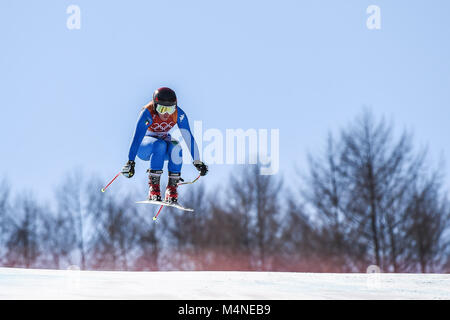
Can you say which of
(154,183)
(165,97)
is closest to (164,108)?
(165,97)

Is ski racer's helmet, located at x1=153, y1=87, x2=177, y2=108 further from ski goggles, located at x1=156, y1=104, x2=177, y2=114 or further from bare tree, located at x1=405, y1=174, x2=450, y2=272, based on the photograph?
bare tree, located at x1=405, y1=174, x2=450, y2=272

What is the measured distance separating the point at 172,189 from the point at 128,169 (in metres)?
0.76

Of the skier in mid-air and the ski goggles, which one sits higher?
the ski goggles

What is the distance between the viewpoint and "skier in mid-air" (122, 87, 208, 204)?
7.38m

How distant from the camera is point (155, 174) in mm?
7723

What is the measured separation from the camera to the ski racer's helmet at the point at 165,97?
24.0 feet

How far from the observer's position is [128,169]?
24.0 ft

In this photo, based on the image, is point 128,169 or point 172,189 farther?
point 172,189

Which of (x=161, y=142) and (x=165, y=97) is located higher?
(x=165, y=97)

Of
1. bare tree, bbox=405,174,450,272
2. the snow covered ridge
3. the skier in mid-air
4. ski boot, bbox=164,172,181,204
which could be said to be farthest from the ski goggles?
bare tree, bbox=405,174,450,272

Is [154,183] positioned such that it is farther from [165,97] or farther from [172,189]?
[165,97]
